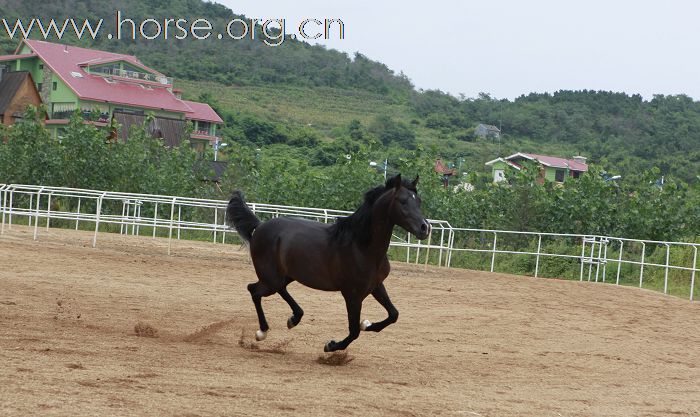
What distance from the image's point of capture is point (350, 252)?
359 inches

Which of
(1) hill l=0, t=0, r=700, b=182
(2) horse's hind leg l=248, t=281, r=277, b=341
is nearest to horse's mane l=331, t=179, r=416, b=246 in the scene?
(2) horse's hind leg l=248, t=281, r=277, b=341

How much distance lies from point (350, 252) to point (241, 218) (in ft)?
7.33

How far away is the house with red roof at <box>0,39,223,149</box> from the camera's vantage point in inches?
2466

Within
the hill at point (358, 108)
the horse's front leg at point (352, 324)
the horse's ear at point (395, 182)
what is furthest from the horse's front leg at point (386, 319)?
the hill at point (358, 108)

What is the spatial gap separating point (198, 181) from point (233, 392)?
34.7 meters

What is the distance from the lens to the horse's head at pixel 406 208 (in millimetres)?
8781

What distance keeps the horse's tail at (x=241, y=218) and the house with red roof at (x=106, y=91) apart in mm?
50585

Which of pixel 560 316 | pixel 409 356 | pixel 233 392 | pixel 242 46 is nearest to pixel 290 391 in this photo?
pixel 233 392

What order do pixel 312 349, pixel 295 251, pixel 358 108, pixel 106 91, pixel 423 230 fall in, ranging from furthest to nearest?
1. pixel 358 108
2. pixel 106 91
3. pixel 312 349
4. pixel 295 251
5. pixel 423 230

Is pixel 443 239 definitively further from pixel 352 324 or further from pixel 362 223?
pixel 352 324

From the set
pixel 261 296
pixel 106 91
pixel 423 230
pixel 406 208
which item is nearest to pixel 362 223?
pixel 406 208

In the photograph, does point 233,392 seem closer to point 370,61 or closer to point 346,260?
point 346,260

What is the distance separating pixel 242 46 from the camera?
4373 inches

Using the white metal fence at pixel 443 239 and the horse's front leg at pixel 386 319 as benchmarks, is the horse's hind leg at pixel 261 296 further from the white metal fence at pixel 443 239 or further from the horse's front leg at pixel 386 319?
the white metal fence at pixel 443 239
